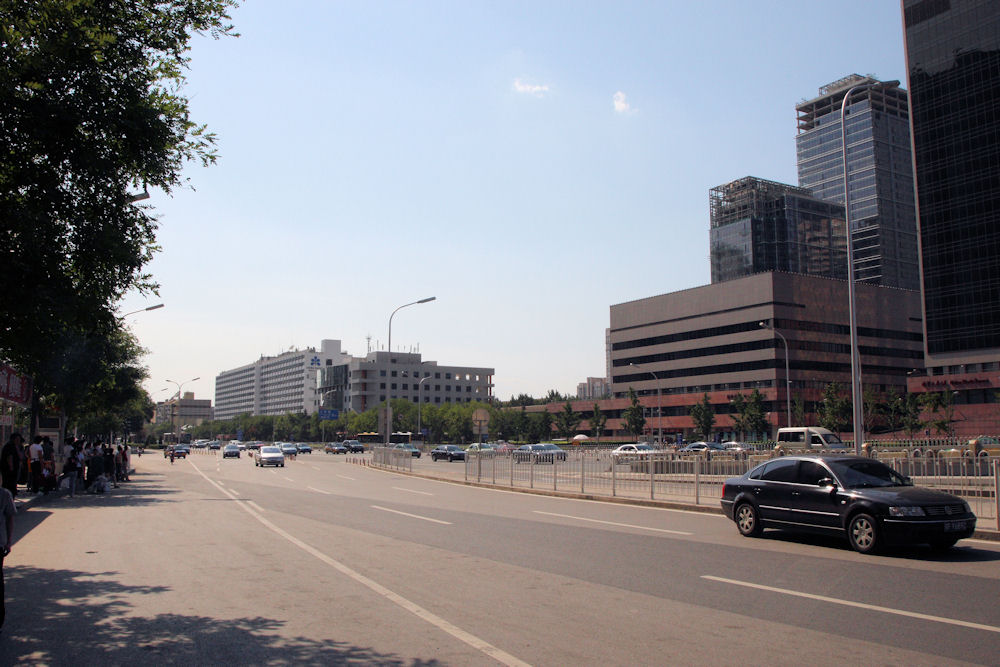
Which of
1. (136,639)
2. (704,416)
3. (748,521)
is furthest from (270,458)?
(704,416)

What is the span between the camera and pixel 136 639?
22.4ft

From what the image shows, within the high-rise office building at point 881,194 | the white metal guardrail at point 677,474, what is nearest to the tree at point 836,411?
the white metal guardrail at point 677,474

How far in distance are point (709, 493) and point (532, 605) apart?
1317cm

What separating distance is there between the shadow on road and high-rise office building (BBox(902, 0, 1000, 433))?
9468cm

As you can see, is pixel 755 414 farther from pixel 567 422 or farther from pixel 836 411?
pixel 567 422

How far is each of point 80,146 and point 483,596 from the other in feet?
23.3

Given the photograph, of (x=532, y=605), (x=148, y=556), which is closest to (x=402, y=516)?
(x=148, y=556)

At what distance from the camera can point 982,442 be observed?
4038 centimetres

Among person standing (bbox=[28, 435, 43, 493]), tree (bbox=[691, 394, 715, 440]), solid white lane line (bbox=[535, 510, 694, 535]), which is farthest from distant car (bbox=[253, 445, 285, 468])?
tree (bbox=[691, 394, 715, 440])

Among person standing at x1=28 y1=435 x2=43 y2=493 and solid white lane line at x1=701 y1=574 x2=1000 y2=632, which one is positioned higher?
person standing at x1=28 y1=435 x2=43 y2=493

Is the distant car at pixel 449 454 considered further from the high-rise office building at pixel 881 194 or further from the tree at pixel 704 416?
the high-rise office building at pixel 881 194

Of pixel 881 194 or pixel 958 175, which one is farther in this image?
pixel 881 194

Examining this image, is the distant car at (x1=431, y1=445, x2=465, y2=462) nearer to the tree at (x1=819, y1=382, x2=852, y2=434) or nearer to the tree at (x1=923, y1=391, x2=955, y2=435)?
the tree at (x1=819, y1=382, x2=852, y2=434)

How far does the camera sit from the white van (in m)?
35.9
